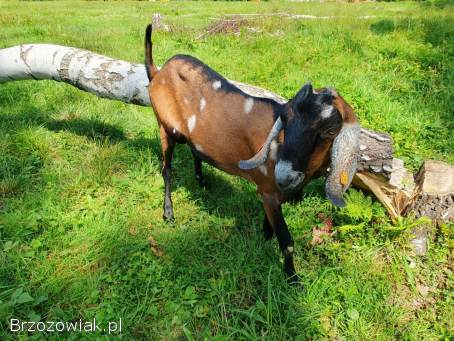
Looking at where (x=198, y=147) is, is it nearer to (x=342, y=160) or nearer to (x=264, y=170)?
(x=264, y=170)

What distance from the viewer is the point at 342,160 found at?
2037mm

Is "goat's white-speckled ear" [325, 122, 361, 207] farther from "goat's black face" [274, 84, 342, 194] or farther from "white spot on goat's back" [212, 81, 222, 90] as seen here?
"white spot on goat's back" [212, 81, 222, 90]

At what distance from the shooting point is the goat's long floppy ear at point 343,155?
6.66 feet

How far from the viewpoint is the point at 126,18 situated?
12805 millimetres

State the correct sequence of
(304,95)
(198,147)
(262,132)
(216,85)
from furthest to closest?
(198,147), (216,85), (262,132), (304,95)

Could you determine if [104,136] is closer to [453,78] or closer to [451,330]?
[451,330]

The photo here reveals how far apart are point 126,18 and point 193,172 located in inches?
418

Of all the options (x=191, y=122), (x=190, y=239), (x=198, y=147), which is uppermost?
(x=191, y=122)

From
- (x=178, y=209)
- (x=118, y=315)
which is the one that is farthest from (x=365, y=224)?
(x=118, y=315)

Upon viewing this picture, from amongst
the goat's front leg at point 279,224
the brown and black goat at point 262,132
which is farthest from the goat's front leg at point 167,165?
the goat's front leg at point 279,224

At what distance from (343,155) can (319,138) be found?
0.16 metres

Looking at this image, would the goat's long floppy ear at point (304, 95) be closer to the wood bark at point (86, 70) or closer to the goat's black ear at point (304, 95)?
the goat's black ear at point (304, 95)

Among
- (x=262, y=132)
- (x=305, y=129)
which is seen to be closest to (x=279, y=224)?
(x=262, y=132)

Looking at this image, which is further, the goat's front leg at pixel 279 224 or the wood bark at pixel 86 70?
the wood bark at pixel 86 70
